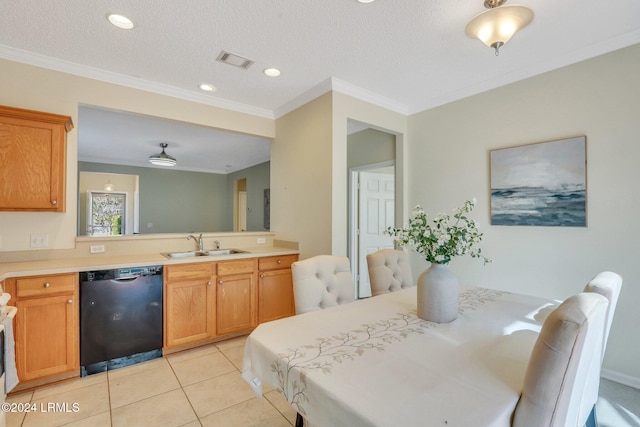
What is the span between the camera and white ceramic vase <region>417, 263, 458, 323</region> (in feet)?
4.80

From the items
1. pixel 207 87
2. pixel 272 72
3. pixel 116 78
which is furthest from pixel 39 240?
pixel 272 72

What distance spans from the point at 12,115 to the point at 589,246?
181 inches

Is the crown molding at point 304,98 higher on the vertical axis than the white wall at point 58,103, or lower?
higher

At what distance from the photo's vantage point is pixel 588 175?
2.41 m

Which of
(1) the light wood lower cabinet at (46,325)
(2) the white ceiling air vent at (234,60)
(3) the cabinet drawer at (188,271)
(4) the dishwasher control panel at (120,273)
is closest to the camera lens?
(1) the light wood lower cabinet at (46,325)

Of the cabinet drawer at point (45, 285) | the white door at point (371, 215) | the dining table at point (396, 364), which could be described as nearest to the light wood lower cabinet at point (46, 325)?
the cabinet drawer at point (45, 285)

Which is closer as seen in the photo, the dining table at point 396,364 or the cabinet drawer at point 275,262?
the dining table at point 396,364

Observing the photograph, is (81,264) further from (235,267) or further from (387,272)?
(387,272)

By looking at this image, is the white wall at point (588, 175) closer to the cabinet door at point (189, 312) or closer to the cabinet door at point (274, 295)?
the cabinet door at point (274, 295)

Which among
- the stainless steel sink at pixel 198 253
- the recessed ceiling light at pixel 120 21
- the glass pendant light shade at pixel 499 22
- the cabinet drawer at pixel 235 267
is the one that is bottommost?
the cabinet drawer at pixel 235 267

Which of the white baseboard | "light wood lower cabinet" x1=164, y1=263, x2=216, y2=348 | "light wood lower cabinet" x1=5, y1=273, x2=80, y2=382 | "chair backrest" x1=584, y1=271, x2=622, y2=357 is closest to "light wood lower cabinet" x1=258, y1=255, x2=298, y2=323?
"light wood lower cabinet" x1=164, y1=263, x2=216, y2=348

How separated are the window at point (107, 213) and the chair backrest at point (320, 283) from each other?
7421 mm

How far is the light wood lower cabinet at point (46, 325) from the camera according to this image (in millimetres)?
2125

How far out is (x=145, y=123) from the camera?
4211 mm
